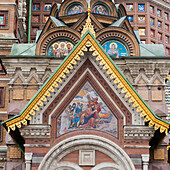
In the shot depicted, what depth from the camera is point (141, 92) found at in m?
26.6

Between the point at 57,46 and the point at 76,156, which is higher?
the point at 57,46

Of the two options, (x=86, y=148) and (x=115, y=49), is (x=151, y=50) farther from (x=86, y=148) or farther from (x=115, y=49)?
(x=86, y=148)

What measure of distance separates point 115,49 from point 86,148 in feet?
27.5

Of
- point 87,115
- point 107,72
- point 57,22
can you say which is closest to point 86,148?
point 87,115

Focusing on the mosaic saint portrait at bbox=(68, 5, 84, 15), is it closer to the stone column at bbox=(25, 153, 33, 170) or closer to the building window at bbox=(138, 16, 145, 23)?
the stone column at bbox=(25, 153, 33, 170)

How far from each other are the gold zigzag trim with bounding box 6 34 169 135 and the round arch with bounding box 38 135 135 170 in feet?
5.87

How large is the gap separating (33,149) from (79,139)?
2085 mm

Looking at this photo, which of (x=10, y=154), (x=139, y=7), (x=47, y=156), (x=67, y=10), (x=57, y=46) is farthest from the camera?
(x=139, y=7)

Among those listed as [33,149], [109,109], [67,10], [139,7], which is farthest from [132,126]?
[139,7]

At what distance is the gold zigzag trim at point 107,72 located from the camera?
21312 millimetres

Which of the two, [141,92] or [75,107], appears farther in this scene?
[141,92]

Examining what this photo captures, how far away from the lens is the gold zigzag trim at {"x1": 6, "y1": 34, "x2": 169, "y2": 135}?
21.3m

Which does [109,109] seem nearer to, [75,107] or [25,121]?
[75,107]

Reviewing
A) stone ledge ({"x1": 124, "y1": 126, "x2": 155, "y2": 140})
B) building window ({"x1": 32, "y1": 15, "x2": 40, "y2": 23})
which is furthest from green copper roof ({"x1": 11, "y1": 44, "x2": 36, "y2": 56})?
building window ({"x1": 32, "y1": 15, "x2": 40, "y2": 23})
